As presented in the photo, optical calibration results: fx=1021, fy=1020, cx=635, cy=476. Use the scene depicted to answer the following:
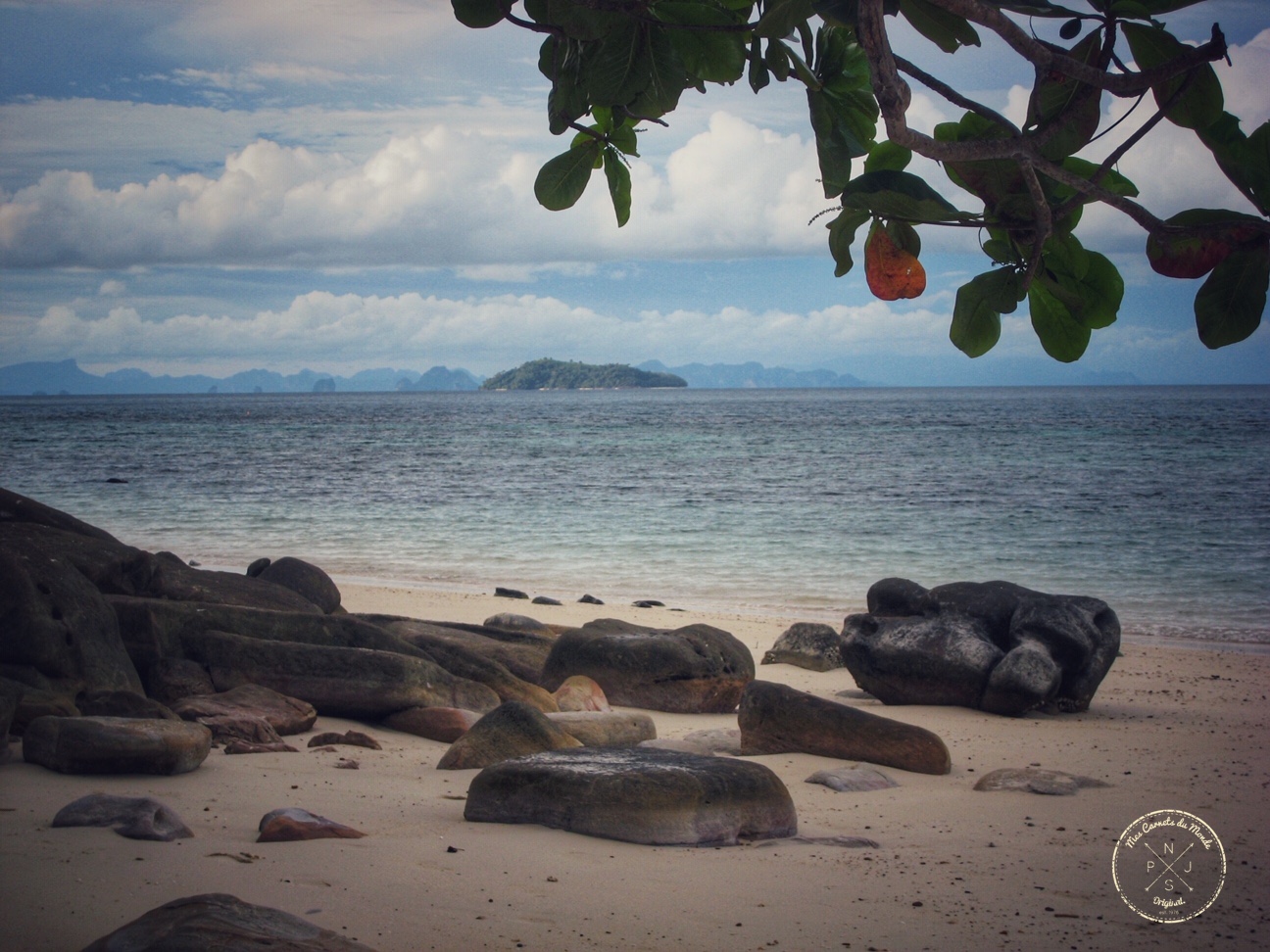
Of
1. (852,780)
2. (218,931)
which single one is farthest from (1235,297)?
(852,780)

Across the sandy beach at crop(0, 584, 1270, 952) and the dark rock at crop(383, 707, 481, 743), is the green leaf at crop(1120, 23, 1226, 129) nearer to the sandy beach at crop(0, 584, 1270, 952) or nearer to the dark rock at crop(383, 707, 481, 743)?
the sandy beach at crop(0, 584, 1270, 952)

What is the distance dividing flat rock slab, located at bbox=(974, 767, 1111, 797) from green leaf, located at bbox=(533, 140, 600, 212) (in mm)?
4171

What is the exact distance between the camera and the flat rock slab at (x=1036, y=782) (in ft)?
17.0

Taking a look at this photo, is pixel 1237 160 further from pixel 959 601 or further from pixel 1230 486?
pixel 1230 486

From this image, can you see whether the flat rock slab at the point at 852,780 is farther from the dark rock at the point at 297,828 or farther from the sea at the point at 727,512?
the sea at the point at 727,512

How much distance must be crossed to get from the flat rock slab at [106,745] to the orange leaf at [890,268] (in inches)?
148

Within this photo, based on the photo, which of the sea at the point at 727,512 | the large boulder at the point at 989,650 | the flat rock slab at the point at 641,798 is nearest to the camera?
the flat rock slab at the point at 641,798

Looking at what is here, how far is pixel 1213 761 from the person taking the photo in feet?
19.8

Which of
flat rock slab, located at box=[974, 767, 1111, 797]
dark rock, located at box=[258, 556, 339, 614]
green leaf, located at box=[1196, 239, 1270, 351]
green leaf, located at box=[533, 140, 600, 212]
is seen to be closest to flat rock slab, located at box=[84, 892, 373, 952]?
green leaf, located at box=[533, 140, 600, 212]

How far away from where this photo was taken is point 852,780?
5.27 metres

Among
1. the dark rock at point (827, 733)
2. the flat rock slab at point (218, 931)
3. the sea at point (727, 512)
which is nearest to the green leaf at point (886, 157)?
the flat rock slab at point (218, 931)

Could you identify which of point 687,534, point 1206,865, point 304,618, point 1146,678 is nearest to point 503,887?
point 1206,865

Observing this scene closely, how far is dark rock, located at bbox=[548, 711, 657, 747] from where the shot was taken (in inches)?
221

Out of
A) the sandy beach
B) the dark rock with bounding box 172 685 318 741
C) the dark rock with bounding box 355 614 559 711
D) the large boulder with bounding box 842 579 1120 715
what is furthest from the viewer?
the large boulder with bounding box 842 579 1120 715
